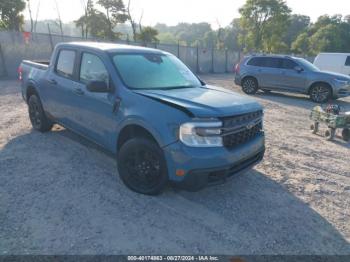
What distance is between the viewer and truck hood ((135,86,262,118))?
3.27m

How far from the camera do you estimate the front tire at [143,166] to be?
11.4 ft

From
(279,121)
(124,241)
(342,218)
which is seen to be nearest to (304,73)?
(279,121)

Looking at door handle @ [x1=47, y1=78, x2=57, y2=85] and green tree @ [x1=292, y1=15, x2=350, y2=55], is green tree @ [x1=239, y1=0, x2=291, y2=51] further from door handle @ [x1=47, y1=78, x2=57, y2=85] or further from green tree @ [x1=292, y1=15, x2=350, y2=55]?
door handle @ [x1=47, y1=78, x2=57, y2=85]

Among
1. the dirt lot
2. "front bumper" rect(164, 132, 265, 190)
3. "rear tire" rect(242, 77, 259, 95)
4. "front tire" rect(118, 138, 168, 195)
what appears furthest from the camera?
"rear tire" rect(242, 77, 259, 95)

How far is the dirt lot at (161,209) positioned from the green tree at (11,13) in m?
22.1

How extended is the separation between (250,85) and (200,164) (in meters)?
11.2

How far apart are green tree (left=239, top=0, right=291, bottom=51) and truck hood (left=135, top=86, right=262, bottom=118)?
47737 millimetres

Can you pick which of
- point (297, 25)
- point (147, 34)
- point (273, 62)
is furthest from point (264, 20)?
point (297, 25)

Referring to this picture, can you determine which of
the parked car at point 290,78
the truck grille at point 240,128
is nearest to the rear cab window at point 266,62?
the parked car at point 290,78

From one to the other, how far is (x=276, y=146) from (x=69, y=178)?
164 inches

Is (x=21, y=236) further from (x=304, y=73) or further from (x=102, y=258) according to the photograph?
(x=304, y=73)

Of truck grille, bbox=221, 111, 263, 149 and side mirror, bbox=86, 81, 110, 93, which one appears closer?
truck grille, bbox=221, 111, 263, 149

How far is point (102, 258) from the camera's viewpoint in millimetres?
2689

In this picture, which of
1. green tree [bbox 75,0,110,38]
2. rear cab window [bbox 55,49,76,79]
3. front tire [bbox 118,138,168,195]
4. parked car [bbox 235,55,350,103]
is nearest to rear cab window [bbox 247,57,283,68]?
parked car [bbox 235,55,350,103]
